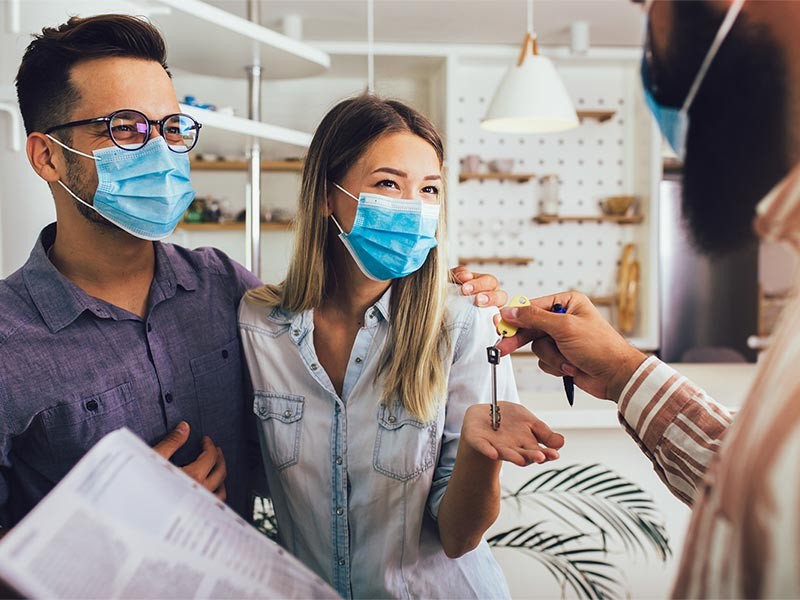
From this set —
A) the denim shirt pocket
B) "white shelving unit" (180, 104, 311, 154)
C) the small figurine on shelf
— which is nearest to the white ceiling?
the small figurine on shelf

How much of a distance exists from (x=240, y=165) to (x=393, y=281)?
392 cm

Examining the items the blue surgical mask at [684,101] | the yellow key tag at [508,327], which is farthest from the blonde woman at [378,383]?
the blue surgical mask at [684,101]

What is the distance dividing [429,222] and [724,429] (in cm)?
76

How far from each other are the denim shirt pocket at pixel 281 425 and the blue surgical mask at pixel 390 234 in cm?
33

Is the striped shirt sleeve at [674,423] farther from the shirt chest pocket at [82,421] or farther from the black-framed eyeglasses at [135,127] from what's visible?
the black-framed eyeglasses at [135,127]

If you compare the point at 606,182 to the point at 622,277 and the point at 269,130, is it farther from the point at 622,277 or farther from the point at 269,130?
the point at 269,130

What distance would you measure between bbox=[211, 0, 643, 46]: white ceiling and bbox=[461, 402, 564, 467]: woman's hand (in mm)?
3703

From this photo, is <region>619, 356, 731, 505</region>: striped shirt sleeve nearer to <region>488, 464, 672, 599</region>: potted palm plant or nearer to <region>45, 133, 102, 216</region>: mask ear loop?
<region>45, 133, 102, 216</region>: mask ear loop

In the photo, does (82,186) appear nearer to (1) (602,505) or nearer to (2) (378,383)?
(2) (378,383)

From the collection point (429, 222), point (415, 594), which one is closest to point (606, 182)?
point (429, 222)

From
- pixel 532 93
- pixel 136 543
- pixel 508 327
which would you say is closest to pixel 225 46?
pixel 532 93

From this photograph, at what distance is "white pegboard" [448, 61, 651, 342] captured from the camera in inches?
215

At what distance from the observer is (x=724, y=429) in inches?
39.0

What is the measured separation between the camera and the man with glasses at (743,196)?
39 cm
